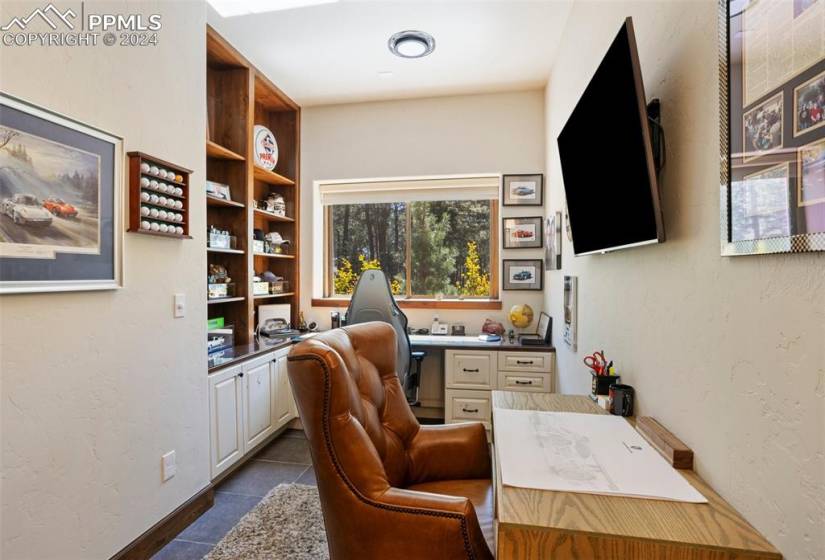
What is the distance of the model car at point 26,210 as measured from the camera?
132cm

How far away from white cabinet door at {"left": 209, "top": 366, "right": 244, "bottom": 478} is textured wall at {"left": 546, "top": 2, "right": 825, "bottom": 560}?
7.07 feet

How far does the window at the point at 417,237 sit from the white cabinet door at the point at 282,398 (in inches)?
44.1

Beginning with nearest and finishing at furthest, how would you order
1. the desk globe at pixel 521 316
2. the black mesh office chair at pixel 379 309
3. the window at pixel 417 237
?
the black mesh office chair at pixel 379 309 → the desk globe at pixel 521 316 → the window at pixel 417 237

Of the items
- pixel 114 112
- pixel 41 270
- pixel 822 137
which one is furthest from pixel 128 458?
pixel 822 137

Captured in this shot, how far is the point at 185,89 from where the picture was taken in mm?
2113

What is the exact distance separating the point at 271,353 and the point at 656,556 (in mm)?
2731

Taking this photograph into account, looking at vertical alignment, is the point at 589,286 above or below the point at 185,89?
below

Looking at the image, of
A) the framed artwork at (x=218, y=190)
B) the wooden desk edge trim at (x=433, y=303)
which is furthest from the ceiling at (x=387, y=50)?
the wooden desk edge trim at (x=433, y=303)

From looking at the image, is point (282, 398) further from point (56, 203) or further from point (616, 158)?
point (616, 158)

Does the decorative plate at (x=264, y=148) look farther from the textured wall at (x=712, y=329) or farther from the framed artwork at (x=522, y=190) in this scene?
the textured wall at (x=712, y=329)

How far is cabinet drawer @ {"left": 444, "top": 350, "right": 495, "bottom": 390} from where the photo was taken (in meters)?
3.19

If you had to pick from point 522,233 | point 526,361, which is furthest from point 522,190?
point 526,361

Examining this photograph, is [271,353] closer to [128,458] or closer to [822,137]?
[128,458]

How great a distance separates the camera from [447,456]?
1633mm
